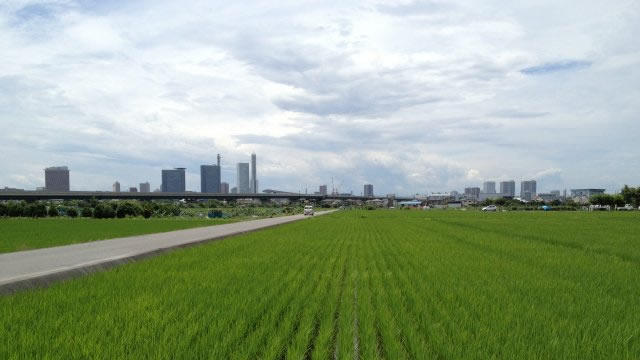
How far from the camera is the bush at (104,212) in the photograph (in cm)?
6225

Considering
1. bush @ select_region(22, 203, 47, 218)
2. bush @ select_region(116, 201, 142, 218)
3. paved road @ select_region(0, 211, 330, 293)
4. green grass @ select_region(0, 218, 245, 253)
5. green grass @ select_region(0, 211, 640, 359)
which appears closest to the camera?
green grass @ select_region(0, 211, 640, 359)

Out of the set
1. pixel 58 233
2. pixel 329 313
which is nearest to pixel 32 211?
pixel 58 233

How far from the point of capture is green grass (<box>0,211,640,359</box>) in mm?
5695

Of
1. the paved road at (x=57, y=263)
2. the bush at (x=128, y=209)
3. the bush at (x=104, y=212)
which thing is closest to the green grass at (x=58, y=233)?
the paved road at (x=57, y=263)

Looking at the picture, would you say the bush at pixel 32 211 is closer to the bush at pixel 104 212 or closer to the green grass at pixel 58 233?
the bush at pixel 104 212

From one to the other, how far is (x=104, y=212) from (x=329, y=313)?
60369mm

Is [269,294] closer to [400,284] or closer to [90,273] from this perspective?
[400,284]

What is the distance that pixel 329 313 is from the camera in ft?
25.2

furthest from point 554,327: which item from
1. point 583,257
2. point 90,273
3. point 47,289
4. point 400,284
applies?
point 583,257

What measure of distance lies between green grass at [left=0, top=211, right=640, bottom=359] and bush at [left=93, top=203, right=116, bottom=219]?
52.8 meters

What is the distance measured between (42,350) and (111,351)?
0.71 meters

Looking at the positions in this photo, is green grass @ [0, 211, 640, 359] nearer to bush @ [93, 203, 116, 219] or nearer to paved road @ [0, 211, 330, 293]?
paved road @ [0, 211, 330, 293]

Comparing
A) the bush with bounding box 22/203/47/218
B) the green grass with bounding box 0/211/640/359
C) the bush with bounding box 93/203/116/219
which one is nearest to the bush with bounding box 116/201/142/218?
the bush with bounding box 93/203/116/219

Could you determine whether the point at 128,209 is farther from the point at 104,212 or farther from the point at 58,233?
the point at 58,233
